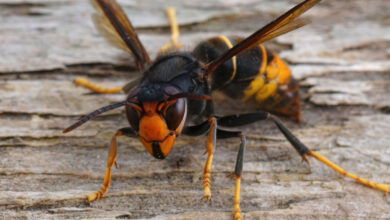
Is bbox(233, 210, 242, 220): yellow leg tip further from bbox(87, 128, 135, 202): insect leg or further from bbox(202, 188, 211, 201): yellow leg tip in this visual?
bbox(87, 128, 135, 202): insect leg

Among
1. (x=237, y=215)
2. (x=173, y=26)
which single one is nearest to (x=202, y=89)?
(x=237, y=215)

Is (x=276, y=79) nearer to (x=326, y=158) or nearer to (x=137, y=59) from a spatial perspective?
(x=326, y=158)

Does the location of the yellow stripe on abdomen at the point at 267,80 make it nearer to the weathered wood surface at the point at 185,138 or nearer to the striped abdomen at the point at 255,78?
the striped abdomen at the point at 255,78

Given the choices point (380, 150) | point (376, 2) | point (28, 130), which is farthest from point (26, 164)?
point (376, 2)

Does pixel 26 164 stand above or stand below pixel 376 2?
below

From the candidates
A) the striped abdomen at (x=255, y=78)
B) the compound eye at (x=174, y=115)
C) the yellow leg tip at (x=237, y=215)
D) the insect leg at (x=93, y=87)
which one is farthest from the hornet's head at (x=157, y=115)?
the insect leg at (x=93, y=87)

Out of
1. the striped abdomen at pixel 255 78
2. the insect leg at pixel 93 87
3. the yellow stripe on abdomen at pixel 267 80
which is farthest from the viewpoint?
the insect leg at pixel 93 87
